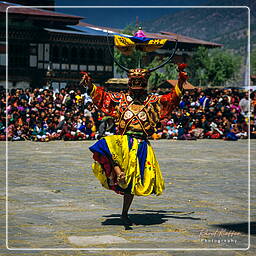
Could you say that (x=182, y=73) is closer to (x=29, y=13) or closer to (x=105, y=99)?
(x=105, y=99)

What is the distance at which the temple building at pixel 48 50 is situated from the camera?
42.2 meters

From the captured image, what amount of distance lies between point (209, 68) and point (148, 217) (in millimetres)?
58445

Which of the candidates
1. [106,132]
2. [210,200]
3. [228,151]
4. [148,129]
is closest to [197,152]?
[228,151]

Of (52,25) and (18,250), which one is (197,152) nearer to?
(18,250)

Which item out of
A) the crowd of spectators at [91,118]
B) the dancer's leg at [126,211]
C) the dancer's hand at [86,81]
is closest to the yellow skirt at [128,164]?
the dancer's leg at [126,211]

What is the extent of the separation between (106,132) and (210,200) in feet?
45.5

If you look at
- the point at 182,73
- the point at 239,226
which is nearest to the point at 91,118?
the point at 182,73

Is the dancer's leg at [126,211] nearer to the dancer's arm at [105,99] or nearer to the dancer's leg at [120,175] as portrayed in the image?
the dancer's leg at [120,175]

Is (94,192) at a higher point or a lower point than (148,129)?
lower

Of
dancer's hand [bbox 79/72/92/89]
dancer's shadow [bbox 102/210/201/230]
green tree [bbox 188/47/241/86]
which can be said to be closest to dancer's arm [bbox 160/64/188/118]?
dancer's hand [bbox 79/72/92/89]

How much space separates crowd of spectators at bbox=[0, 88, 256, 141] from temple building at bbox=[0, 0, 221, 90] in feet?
54.8

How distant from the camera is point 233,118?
24531 millimetres

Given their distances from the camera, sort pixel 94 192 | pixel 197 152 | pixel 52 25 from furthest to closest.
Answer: pixel 52 25 → pixel 197 152 → pixel 94 192

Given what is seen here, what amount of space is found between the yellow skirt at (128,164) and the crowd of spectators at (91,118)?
44.8ft
